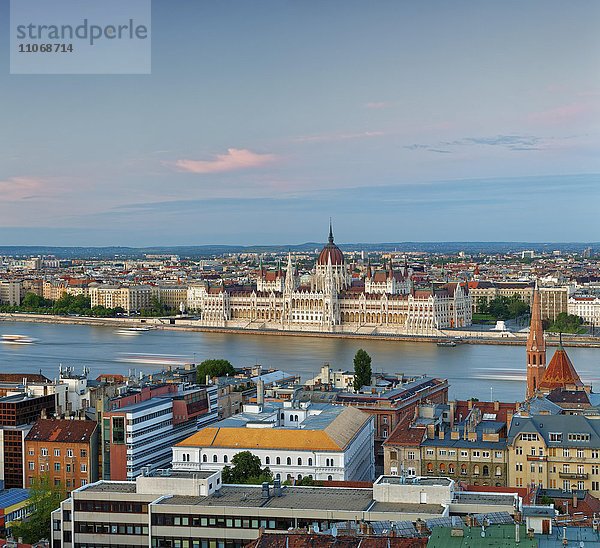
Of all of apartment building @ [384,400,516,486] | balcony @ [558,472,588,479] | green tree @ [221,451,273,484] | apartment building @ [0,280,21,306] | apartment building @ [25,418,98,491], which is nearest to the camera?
green tree @ [221,451,273,484]

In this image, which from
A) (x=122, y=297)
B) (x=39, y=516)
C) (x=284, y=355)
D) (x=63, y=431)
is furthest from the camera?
(x=122, y=297)

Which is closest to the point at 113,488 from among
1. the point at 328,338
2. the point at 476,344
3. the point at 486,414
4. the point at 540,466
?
the point at 540,466

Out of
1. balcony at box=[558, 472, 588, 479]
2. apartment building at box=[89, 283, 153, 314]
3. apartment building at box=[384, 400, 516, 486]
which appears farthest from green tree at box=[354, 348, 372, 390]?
apartment building at box=[89, 283, 153, 314]

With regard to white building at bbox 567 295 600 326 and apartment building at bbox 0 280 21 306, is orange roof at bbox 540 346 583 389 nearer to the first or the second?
white building at bbox 567 295 600 326

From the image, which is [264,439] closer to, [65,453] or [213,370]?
[65,453]

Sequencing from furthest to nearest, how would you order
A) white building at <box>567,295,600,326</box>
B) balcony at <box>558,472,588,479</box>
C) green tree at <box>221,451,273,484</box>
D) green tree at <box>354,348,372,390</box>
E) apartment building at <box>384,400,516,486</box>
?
1. white building at <box>567,295,600,326</box>
2. green tree at <box>354,348,372,390</box>
3. apartment building at <box>384,400,516,486</box>
4. balcony at <box>558,472,588,479</box>
5. green tree at <box>221,451,273,484</box>

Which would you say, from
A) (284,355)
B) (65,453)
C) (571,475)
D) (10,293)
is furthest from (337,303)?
(571,475)

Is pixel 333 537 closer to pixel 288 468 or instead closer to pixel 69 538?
pixel 69 538

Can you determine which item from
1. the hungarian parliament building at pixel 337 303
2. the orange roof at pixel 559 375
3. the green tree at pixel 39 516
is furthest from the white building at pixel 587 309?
the green tree at pixel 39 516
